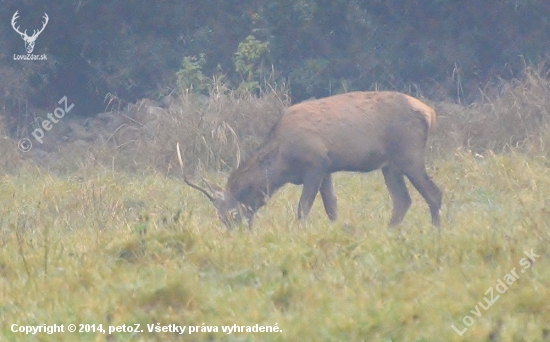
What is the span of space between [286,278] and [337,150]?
4.30 metres

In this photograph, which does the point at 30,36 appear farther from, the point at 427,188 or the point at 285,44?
the point at 427,188

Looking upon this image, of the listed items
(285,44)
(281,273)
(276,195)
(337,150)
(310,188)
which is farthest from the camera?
(285,44)

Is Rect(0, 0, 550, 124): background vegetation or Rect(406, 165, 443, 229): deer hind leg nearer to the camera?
Rect(406, 165, 443, 229): deer hind leg

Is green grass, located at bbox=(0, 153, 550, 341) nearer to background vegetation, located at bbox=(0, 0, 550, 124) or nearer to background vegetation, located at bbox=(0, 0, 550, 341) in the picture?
background vegetation, located at bbox=(0, 0, 550, 341)

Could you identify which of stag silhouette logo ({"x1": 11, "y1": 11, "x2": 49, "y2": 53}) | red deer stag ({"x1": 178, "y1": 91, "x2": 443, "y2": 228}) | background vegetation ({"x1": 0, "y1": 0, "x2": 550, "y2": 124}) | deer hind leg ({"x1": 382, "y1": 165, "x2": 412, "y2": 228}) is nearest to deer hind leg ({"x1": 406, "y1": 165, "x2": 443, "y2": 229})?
red deer stag ({"x1": 178, "y1": 91, "x2": 443, "y2": 228})

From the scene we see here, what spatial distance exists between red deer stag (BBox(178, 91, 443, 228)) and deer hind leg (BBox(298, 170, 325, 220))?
0.03 ft

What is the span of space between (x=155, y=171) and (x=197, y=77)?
173 inches

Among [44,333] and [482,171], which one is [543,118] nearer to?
[482,171]

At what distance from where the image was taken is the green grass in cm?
584

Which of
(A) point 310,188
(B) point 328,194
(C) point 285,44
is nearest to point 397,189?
(B) point 328,194

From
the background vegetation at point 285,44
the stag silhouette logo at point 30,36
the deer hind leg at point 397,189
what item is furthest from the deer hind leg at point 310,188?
the stag silhouette logo at point 30,36

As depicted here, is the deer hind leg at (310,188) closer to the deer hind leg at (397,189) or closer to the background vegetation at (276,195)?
the background vegetation at (276,195)

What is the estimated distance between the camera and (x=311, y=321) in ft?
19.4

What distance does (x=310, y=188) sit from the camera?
35.2 ft
